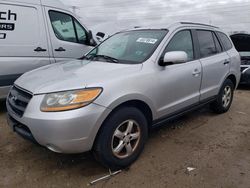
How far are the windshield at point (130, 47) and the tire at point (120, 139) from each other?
72 cm

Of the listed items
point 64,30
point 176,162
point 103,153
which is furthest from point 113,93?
point 64,30

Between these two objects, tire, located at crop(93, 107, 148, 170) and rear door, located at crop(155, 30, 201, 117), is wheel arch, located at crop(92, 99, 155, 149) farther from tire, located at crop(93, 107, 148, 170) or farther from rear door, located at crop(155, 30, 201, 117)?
rear door, located at crop(155, 30, 201, 117)

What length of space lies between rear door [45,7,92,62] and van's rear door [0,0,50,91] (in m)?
0.20

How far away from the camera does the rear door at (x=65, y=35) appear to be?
511 centimetres

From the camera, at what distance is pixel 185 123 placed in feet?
14.5

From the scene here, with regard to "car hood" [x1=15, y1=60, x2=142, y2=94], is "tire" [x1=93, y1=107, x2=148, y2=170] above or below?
below

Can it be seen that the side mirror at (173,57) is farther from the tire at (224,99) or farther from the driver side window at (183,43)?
the tire at (224,99)

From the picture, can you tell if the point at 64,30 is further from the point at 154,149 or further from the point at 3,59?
the point at 154,149

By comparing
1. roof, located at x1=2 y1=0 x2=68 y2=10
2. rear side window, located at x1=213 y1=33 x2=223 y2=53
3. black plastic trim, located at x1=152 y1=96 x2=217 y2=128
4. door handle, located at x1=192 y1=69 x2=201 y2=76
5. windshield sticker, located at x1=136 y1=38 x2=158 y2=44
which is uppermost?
roof, located at x1=2 y1=0 x2=68 y2=10

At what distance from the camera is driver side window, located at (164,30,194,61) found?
3546 millimetres

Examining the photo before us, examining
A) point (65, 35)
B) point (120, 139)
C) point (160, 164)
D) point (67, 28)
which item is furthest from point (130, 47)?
point (67, 28)

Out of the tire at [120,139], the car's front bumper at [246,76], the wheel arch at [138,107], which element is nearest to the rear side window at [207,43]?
the wheel arch at [138,107]

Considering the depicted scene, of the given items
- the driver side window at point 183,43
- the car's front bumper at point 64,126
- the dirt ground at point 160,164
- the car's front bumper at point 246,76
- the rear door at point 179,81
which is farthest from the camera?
the car's front bumper at point 246,76

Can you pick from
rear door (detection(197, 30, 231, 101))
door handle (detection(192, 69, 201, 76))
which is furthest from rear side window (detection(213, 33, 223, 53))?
door handle (detection(192, 69, 201, 76))
